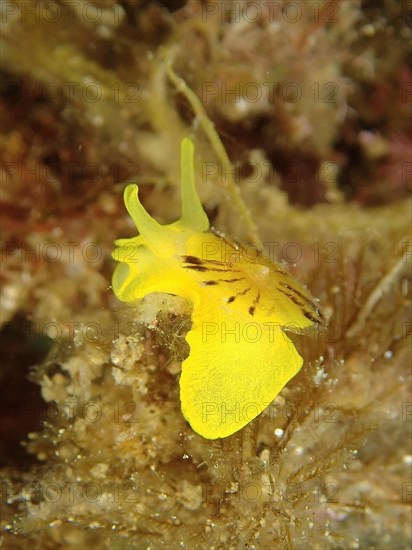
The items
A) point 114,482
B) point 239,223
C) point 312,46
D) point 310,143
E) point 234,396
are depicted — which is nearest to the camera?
point 234,396

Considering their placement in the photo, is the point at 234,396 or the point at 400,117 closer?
the point at 234,396

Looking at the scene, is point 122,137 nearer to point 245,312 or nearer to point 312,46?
point 312,46

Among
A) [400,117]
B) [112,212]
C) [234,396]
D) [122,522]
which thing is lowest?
[122,522]

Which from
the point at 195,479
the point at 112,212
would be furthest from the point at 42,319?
the point at 195,479

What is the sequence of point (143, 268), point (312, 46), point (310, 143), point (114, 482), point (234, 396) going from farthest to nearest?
point (310, 143) < point (312, 46) < point (114, 482) < point (143, 268) < point (234, 396)

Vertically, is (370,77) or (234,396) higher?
(370,77)

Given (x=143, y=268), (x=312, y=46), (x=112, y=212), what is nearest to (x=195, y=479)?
(x=143, y=268)
